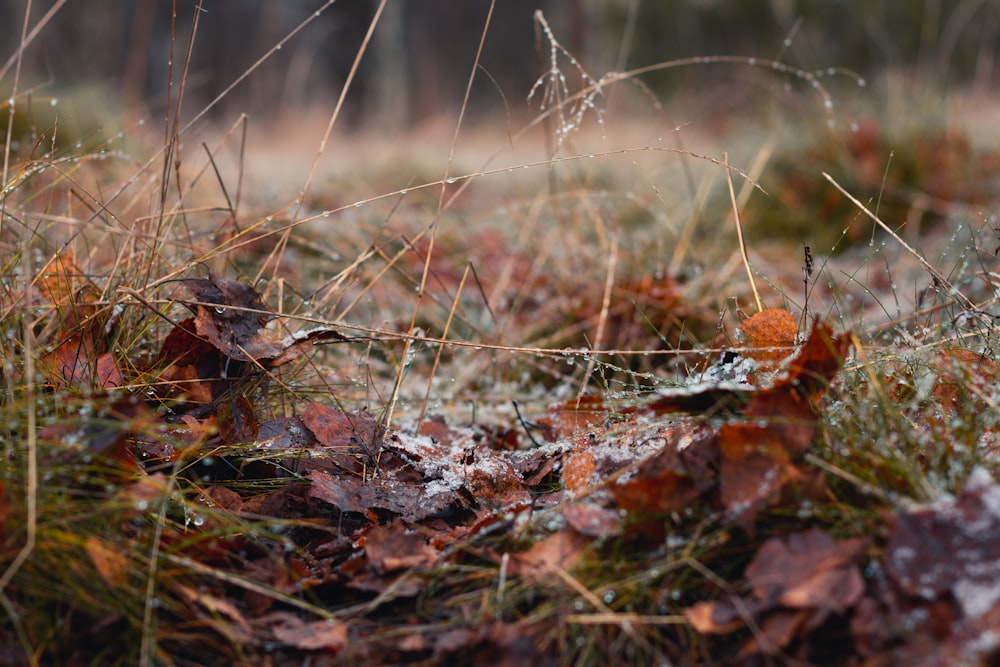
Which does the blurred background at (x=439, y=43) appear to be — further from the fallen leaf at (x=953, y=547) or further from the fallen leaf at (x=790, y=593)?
the fallen leaf at (x=953, y=547)

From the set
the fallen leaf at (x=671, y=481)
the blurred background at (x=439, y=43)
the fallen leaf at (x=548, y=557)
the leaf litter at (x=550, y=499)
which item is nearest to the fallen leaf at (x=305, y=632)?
the leaf litter at (x=550, y=499)

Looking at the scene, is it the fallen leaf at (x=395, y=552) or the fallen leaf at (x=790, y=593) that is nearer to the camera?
the fallen leaf at (x=790, y=593)

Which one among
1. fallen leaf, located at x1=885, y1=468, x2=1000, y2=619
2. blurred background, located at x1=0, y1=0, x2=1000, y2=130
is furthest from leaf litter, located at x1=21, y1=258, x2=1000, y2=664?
blurred background, located at x1=0, y1=0, x2=1000, y2=130

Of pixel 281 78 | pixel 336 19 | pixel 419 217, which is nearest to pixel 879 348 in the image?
pixel 419 217

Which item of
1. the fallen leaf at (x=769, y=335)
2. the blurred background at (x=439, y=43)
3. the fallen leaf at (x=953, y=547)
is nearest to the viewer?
the fallen leaf at (x=953, y=547)

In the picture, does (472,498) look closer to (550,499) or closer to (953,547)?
(550,499)

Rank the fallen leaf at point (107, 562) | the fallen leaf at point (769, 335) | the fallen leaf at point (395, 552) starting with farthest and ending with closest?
1. the fallen leaf at point (769, 335)
2. the fallen leaf at point (395, 552)
3. the fallen leaf at point (107, 562)

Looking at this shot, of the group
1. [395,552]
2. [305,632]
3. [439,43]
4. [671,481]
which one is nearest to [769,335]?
[671,481]

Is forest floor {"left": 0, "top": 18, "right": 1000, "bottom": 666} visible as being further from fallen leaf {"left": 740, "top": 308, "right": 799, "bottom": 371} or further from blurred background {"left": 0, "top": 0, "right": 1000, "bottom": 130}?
Answer: blurred background {"left": 0, "top": 0, "right": 1000, "bottom": 130}

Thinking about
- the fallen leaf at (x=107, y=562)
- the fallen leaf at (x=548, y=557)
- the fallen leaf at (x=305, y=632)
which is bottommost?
the fallen leaf at (x=305, y=632)

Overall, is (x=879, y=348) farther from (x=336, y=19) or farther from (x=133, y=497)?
(x=336, y=19)
